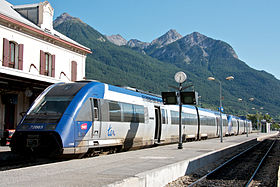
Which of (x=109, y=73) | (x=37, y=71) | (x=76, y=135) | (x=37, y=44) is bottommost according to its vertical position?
(x=76, y=135)

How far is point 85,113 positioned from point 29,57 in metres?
15.0

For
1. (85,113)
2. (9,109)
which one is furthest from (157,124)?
(9,109)

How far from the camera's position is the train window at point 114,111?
14867 millimetres

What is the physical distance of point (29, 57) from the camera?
2623 centimetres

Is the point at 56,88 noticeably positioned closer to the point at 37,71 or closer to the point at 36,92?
the point at 36,92

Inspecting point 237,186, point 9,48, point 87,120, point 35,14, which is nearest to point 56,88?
point 87,120

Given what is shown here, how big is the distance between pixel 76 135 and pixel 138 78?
615 feet

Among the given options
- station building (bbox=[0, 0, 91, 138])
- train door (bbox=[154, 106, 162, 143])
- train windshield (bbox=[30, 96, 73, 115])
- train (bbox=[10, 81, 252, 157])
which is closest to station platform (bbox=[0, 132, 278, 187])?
train (bbox=[10, 81, 252, 157])

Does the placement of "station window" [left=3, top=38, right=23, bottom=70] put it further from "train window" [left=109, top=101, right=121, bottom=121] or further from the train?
"train window" [left=109, top=101, right=121, bottom=121]

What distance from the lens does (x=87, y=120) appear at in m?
13.1

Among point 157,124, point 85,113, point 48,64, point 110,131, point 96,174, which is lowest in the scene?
point 96,174

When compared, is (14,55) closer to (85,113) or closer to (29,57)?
(29,57)

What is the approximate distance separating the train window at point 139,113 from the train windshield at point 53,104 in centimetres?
426

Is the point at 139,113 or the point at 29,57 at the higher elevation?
the point at 29,57
